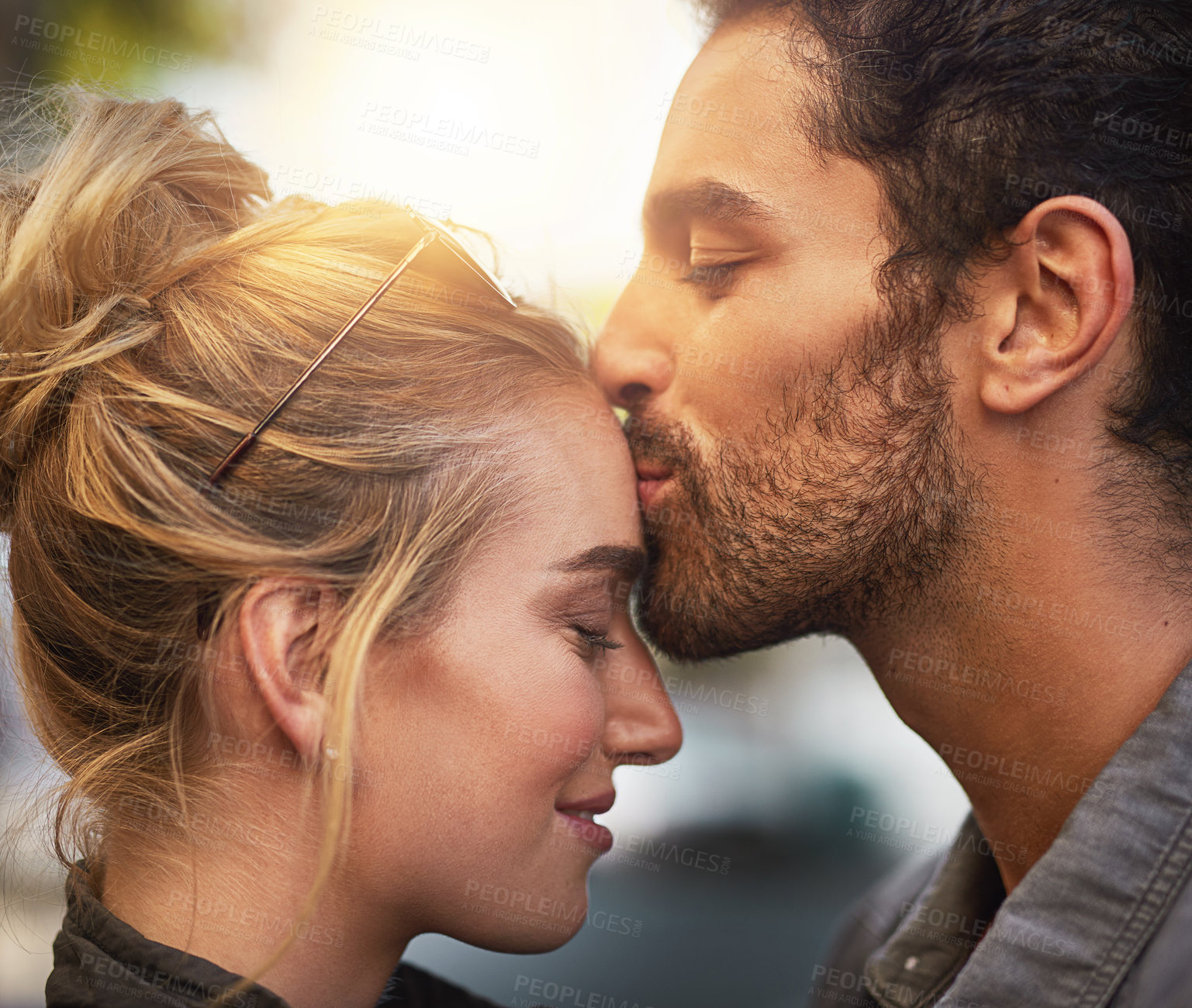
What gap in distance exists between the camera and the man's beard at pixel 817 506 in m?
1.28

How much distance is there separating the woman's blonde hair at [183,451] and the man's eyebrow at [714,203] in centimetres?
40

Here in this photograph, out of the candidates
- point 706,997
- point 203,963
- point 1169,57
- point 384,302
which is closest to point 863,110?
point 1169,57

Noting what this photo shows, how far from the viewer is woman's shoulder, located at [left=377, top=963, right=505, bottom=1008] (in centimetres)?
151

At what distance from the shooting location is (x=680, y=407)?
137cm

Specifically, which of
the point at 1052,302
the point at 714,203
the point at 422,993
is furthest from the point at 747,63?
the point at 422,993

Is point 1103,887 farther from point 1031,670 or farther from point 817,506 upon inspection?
point 817,506

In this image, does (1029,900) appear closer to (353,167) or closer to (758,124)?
(758,124)

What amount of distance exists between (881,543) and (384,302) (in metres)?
0.82

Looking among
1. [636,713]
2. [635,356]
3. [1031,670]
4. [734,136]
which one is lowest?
[636,713]

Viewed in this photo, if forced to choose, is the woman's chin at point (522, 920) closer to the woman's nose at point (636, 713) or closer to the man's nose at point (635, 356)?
the woman's nose at point (636, 713)

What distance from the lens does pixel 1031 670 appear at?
129cm

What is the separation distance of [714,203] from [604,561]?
1.90ft

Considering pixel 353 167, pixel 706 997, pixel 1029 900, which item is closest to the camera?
pixel 1029 900

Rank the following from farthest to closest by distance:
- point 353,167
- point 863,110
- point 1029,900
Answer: point 353,167 < point 863,110 < point 1029,900
